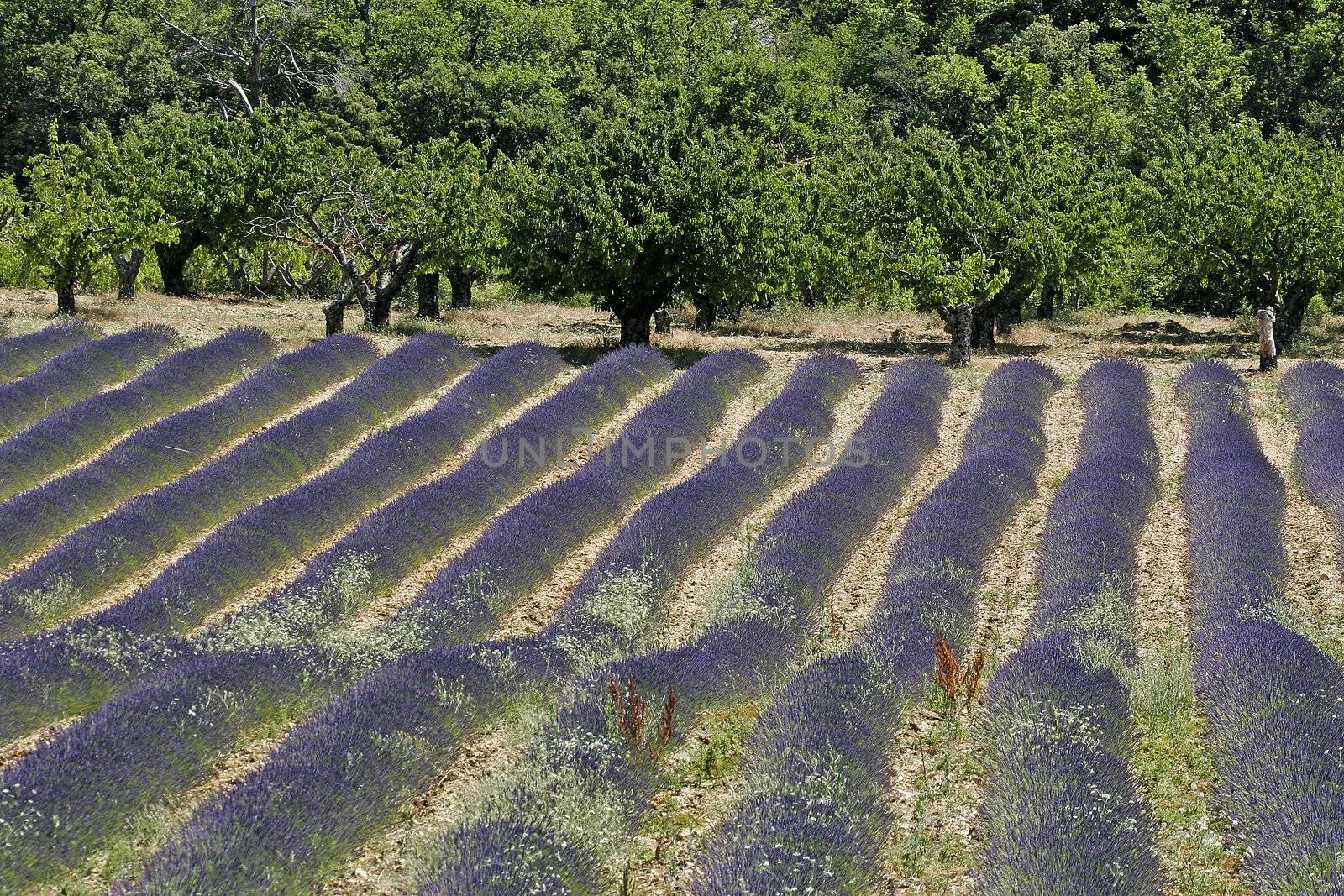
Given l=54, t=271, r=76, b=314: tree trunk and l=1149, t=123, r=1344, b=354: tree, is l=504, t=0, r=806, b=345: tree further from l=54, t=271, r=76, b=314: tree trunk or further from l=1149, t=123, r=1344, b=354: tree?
l=54, t=271, r=76, b=314: tree trunk

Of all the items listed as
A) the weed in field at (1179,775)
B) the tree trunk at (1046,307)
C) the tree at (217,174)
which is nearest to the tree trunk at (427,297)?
the tree at (217,174)

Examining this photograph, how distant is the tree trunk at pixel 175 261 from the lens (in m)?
35.7

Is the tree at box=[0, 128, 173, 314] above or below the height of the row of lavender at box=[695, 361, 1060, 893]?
above

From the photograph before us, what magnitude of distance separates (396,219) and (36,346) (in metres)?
7.45

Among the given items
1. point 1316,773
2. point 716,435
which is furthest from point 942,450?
point 1316,773

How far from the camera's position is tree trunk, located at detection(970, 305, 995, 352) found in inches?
1117

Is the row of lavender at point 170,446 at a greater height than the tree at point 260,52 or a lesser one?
lesser

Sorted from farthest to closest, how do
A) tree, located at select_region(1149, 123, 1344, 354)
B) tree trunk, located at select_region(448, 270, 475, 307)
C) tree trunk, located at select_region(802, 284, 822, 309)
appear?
tree trunk, located at select_region(802, 284, 822, 309) → tree trunk, located at select_region(448, 270, 475, 307) → tree, located at select_region(1149, 123, 1344, 354)

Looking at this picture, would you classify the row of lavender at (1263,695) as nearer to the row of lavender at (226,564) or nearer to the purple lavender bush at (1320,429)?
the purple lavender bush at (1320,429)

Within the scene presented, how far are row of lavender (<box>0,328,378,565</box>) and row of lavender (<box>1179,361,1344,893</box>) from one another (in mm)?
12011

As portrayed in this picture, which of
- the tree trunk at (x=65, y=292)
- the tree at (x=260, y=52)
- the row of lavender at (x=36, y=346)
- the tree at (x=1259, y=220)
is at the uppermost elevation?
the tree at (x=260, y=52)

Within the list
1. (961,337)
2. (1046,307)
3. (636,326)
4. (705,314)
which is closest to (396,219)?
(636,326)

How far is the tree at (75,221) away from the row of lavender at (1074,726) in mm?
21398

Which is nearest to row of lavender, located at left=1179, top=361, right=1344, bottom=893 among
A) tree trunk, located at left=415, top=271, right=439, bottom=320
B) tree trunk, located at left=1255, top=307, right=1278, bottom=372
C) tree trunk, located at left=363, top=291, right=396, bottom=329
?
tree trunk, located at left=1255, top=307, right=1278, bottom=372
